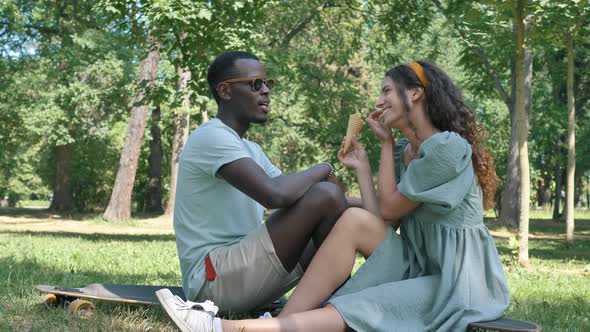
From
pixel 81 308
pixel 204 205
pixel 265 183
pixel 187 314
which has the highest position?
pixel 265 183

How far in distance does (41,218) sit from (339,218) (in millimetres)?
23203

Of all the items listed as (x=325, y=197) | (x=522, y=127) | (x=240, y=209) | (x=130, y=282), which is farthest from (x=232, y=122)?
(x=522, y=127)

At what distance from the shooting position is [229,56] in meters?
3.98

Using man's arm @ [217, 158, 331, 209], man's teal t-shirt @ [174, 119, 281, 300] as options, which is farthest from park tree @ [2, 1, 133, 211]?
man's arm @ [217, 158, 331, 209]

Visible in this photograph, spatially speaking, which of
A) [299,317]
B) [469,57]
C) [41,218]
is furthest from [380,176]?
[41,218]

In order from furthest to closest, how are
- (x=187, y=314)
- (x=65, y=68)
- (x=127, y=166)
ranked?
(x=65, y=68) < (x=127, y=166) < (x=187, y=314)

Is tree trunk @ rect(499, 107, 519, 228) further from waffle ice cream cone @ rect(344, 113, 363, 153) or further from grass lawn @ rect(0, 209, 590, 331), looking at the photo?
waffle ice cream cone @ rect(344, 113, 363, 153)

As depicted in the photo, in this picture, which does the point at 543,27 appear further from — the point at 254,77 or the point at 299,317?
the point at 299,317

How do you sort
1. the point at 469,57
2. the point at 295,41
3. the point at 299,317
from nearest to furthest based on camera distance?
the point at 299,317
the point at 469,57
the point at 295,41

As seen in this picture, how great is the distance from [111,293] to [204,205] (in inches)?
35.1

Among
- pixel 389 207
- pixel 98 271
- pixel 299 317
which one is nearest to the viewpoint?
pixel 299 317

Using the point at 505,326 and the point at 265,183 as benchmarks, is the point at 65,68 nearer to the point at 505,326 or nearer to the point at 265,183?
the point at 265,183

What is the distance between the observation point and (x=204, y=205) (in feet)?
12.2

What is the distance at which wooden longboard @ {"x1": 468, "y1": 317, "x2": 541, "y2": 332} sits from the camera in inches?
126
